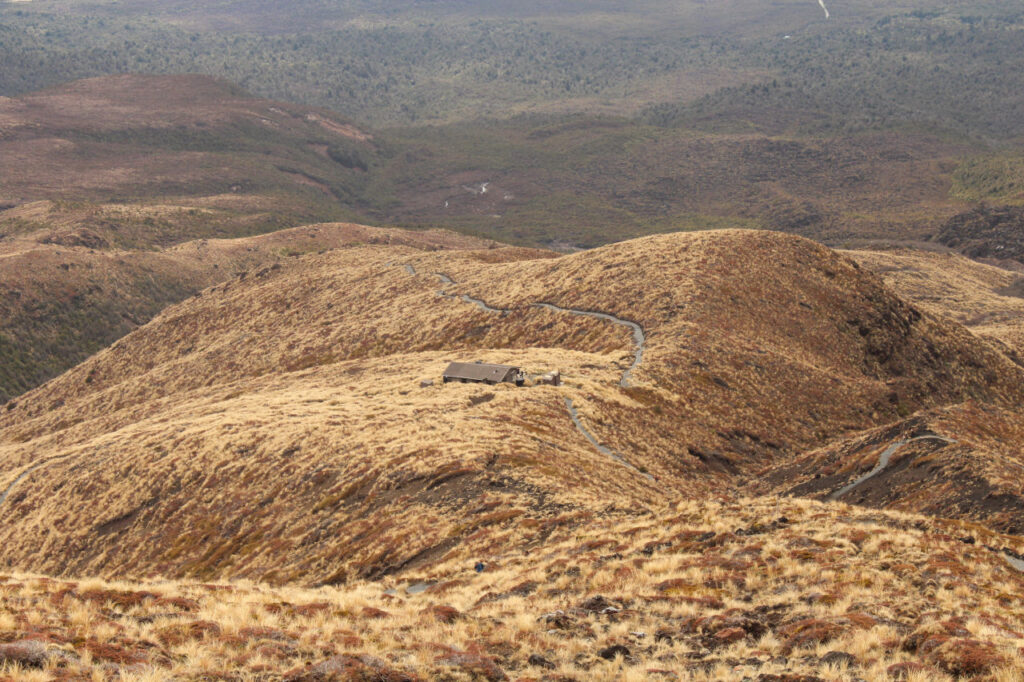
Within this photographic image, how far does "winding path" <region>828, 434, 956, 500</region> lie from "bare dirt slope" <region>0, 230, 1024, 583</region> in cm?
471

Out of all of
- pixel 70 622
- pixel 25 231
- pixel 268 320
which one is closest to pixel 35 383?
pixel 268 320

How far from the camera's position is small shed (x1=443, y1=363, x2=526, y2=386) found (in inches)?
1855

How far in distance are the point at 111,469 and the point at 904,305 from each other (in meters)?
53.7

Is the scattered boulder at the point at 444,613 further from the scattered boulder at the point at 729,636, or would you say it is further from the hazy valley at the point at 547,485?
the scattered boulder at the point at 729,636

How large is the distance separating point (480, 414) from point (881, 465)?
16620mm

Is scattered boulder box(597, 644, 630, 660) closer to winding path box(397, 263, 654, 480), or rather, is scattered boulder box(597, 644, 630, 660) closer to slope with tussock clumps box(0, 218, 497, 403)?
winding path box(397, 263, 654, 480)

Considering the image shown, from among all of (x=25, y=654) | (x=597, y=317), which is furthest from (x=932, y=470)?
(x=597, y=317)

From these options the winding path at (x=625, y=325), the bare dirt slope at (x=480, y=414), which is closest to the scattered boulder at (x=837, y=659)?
the bare dirt slope at (x=480, y=414)

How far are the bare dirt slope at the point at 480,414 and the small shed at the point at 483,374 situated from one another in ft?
4.13

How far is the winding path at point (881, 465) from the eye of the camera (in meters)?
34.9

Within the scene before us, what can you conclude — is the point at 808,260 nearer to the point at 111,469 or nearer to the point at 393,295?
the point at 393,295

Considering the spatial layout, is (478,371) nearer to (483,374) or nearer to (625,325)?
(483,374)

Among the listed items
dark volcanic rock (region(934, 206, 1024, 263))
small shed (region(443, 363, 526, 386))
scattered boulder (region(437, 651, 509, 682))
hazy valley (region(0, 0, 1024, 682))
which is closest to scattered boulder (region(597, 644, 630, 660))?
hazy valley (region(0, 0, 1024, 682))

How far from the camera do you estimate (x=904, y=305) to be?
6681 centimetres
